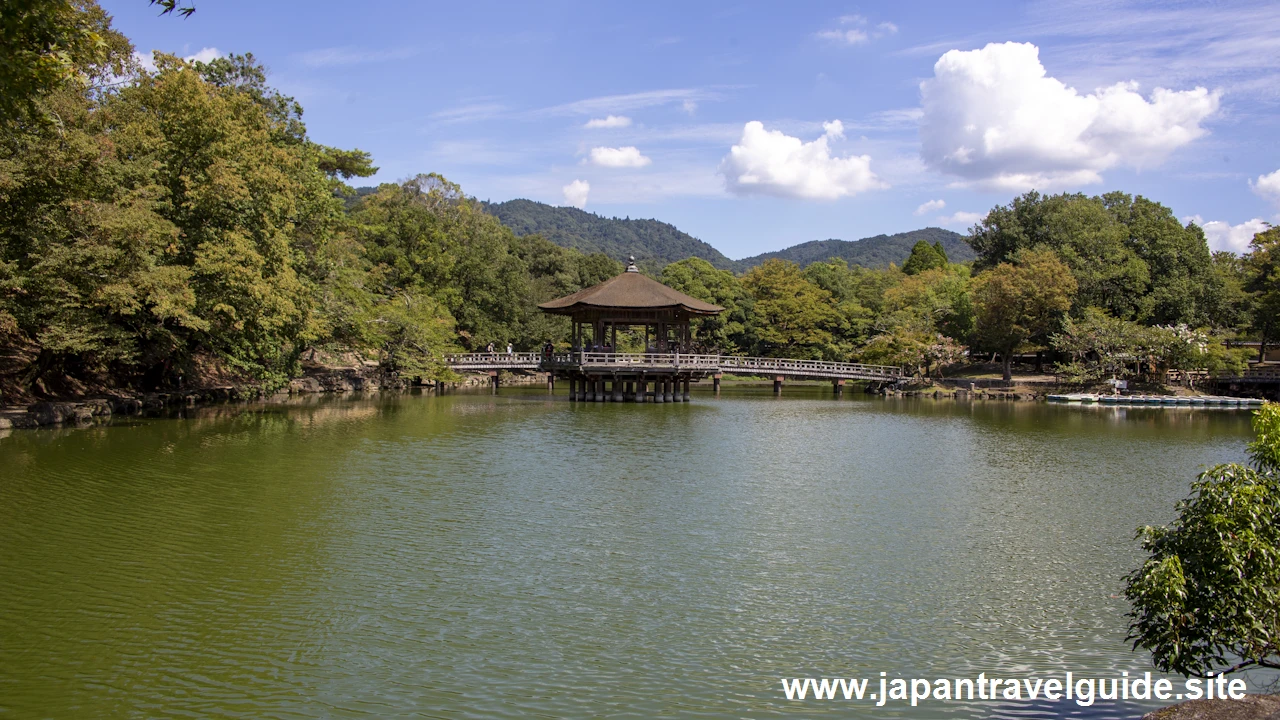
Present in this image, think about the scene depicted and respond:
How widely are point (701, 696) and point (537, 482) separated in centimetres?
883

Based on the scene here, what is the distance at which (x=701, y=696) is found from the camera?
6.62 metres

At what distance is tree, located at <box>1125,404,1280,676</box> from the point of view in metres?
5.62

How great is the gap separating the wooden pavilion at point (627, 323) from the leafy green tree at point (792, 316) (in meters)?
19.2

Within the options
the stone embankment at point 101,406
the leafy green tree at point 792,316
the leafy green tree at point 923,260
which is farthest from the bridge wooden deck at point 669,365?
the leafy green tree at point 923,260

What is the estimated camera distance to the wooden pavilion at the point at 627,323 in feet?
108

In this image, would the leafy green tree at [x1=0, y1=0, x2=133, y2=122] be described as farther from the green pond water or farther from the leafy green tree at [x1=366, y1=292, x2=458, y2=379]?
the leafy green tree at [x1=366, y1=292, x2=458, y2=379]

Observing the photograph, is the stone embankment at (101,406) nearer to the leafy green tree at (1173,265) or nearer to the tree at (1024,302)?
the tree at (1024,302)

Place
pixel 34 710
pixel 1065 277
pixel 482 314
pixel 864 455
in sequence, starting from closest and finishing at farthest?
1. pixel 34 710
2. pixel 864 455
3. pixel 1065 277
4. pixel 482 314

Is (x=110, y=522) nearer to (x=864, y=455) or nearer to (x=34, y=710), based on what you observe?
(x=34, y=710)

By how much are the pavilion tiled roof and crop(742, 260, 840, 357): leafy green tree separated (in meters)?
19.1

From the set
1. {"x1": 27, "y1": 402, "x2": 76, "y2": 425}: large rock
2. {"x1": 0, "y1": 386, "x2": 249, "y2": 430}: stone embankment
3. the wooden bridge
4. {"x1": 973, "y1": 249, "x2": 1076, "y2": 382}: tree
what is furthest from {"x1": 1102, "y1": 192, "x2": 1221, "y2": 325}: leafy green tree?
{"x1": 27, "y1": 402, "x2": 76, "y2": 425}: large rock

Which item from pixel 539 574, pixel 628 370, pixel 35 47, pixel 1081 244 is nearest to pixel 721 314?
pixel 1081 244

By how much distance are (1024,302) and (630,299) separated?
64.3 ft

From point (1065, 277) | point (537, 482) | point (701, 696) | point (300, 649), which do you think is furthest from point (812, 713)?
point (1065, 277)
